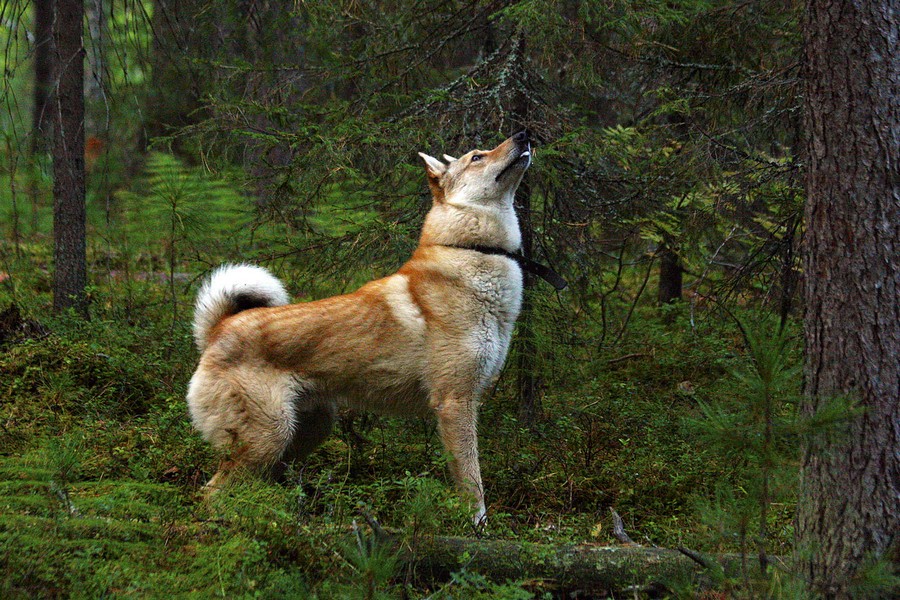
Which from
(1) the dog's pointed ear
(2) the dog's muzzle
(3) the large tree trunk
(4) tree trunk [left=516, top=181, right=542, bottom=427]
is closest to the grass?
(4) tree trunk [left=516, top=181, right=542, bottom=427]

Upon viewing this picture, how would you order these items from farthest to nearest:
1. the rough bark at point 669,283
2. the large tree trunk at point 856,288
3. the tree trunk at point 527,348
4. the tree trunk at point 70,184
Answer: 1. the rough bark at point 669,283
2. the tree trunk at point 70,184
3. the tree trunk at point 527,348
4. the large tree trunk at point 856,288

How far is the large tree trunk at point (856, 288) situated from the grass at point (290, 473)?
0.58 metres

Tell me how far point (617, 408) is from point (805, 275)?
3.42 meters

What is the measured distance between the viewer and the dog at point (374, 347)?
192 inches

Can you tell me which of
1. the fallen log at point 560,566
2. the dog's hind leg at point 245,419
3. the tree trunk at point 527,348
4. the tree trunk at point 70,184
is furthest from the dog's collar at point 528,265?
the tree trunk at point 70,184

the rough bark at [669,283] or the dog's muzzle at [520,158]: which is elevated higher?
the dog's muzzle at [520,158]

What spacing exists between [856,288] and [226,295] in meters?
3.83

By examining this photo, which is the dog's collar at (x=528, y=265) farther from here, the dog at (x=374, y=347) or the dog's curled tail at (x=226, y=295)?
the dog's curled tail at (x=226, y=295)

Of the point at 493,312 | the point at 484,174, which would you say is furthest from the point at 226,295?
the point at 484,174

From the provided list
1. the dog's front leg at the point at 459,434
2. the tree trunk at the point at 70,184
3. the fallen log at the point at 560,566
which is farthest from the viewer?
the tree trunk at the point at 70,184

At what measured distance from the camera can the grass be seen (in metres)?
3.30

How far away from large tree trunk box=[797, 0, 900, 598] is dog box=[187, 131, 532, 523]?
6.77 ft

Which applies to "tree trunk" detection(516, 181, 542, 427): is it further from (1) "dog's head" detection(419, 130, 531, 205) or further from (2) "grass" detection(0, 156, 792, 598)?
(1) "dog's head" detection(419, 130, 531, 205)

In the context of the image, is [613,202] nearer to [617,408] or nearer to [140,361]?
[617,408]
